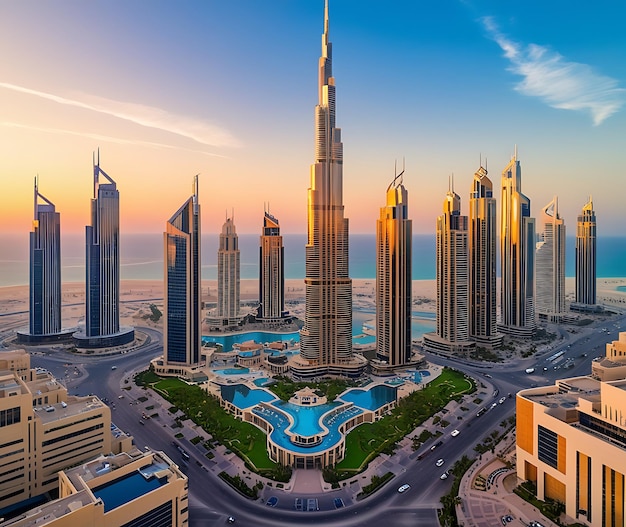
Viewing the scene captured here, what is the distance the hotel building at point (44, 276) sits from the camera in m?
45.6

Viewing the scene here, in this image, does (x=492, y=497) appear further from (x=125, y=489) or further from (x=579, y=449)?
(x=125, y=489)

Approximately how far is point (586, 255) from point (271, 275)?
1622 inches

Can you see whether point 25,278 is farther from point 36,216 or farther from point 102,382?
point 102,382

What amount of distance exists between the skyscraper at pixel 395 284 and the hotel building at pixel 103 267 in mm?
25977

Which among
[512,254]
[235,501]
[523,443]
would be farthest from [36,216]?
[512,254]

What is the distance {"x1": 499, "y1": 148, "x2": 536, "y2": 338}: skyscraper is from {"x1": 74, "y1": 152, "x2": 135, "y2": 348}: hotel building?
40490 mm

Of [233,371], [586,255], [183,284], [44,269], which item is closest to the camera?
[183,284]

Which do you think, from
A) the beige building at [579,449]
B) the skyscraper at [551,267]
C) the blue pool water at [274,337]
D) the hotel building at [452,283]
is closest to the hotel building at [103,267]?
the blue pool water at [274,337]

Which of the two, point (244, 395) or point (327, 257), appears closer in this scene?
point (244, 395)

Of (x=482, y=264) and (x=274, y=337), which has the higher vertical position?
(x=482, y=264)

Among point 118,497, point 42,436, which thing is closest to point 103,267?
point 42,436

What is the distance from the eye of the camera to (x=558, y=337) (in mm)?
48000

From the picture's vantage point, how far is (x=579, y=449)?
16.9 metres

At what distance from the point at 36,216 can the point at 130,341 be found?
16.1 m
